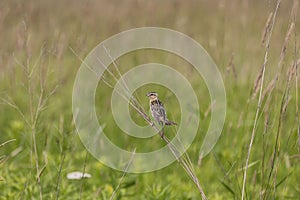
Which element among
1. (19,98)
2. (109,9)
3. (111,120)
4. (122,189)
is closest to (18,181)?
(122,189)

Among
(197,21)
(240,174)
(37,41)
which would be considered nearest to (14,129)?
(240,174)

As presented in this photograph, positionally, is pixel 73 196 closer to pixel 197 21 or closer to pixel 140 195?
pixel 140 195

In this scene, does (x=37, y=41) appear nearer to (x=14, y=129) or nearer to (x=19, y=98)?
(x=19, y=98)

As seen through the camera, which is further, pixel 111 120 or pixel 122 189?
pixel 111 120

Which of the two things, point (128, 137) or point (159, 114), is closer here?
point (159, 114)

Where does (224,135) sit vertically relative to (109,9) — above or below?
below

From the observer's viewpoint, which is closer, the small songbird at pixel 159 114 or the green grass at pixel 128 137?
the small songbird at pixel 159 114

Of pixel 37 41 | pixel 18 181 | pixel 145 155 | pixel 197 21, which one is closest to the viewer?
pixel 18 181

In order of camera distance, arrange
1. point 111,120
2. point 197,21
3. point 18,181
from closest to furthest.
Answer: point 18,181, point 111,120, point 197,21

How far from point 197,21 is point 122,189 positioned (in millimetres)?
6669

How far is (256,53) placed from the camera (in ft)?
16.2

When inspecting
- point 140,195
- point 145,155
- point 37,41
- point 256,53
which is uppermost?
point 37,41

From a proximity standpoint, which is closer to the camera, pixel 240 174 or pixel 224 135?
pixel 240 174

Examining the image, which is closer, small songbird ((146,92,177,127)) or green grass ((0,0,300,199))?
small songbird ((146,92,177,127))
